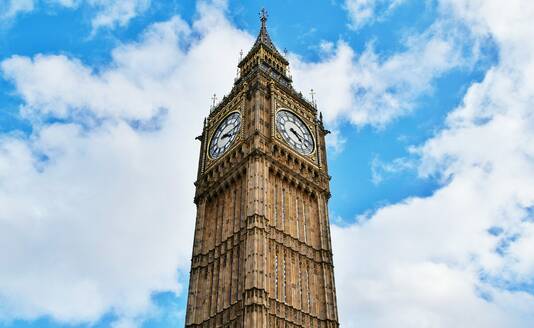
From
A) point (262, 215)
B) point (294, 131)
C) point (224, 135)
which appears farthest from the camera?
point (224, 135)

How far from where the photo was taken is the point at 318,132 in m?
61.8

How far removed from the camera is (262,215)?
158ft

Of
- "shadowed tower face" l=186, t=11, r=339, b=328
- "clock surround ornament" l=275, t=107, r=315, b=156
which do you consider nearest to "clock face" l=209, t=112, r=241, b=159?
"shadowed tower face" l=186, t=11, r=339, b=328

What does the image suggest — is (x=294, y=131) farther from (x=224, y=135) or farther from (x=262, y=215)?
(x=262, y=215)

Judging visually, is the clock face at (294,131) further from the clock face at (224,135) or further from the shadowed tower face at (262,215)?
the clock face at (224,135)

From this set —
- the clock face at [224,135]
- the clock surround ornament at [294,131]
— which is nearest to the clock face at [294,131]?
the clock surround ornament at [294,131]

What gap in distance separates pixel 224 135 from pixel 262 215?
13811mm

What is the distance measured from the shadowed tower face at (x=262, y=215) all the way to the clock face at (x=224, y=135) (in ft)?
0.48

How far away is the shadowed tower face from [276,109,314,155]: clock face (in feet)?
0.47

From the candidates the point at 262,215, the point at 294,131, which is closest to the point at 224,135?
the point at 294,131

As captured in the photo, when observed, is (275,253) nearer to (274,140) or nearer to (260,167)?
(260,167)

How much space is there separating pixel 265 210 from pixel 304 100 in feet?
61.4

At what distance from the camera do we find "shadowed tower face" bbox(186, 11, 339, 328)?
45375 millimetres

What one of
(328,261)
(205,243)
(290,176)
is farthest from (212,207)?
(328,261)
